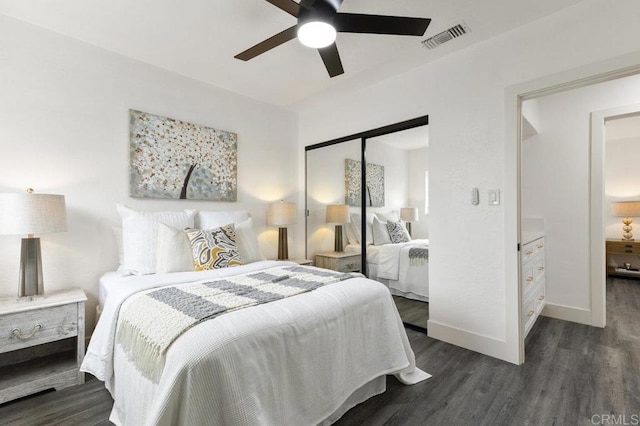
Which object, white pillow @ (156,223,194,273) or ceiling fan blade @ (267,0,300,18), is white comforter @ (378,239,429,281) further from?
ceiling fan blade @ (267,0,300,18)

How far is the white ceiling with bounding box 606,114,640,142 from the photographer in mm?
4352

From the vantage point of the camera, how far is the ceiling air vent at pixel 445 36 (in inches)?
90.4

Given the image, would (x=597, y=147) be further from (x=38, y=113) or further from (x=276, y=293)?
(x=38, y=113)

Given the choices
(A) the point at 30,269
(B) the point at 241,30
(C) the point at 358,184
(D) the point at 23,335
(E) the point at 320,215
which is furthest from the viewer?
(E) the point at 320,215

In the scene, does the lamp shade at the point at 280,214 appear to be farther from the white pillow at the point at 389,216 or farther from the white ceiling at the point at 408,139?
the white ceiling at the point at 408,139

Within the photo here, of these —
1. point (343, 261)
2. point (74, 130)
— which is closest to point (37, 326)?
point (74, 130)

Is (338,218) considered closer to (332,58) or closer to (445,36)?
(332,58)

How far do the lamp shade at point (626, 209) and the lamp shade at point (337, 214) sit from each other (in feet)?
16.4

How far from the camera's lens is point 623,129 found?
4.77 metres

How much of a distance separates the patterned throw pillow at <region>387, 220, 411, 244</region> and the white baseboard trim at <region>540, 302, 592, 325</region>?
6.08 ft

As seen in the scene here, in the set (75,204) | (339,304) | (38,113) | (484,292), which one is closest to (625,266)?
(484,292)

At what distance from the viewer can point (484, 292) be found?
2488mm

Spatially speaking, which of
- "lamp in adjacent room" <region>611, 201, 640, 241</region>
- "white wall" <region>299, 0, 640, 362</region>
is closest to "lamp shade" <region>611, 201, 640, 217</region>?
"lamp in adjacent room" <region>611, 201, 640, 241</region>

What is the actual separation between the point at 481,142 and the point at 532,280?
4.70 ft
